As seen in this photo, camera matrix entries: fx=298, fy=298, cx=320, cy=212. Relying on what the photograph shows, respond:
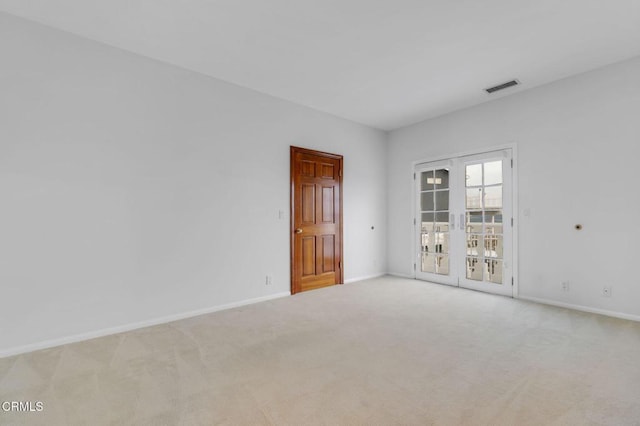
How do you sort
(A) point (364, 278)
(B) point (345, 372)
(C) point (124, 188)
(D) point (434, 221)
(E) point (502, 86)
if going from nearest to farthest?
1. (B) point (345, 372)
2. (C) point (124, 188)
3. (E) point (502, 86)
4. (D) point (434, 221)
5. (A) point (364, 278)

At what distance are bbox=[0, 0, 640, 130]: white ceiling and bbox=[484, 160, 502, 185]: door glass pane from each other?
1.16m

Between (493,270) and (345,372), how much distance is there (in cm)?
332

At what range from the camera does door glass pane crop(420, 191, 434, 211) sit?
5.31 meters

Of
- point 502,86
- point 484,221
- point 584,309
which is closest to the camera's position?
point 584,309

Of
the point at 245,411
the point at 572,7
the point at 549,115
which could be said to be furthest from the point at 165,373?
the point at 549,115

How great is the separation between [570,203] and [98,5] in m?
5.36

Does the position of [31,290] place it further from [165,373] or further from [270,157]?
[270,157]

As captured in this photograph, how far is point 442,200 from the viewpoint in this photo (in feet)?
16.9

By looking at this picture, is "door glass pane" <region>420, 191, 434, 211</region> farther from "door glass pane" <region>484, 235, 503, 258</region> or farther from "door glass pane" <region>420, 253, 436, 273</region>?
"door glass pane" <region>484, 235, 503, 258</region>

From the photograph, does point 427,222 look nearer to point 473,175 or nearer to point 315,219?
point 473,175

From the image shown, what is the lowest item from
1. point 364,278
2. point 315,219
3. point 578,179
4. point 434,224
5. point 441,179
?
point 364,278

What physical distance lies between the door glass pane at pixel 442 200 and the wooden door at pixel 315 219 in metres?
1.71

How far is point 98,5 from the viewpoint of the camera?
2.46m

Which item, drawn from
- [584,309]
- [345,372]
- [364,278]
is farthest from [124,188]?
[584,309]
